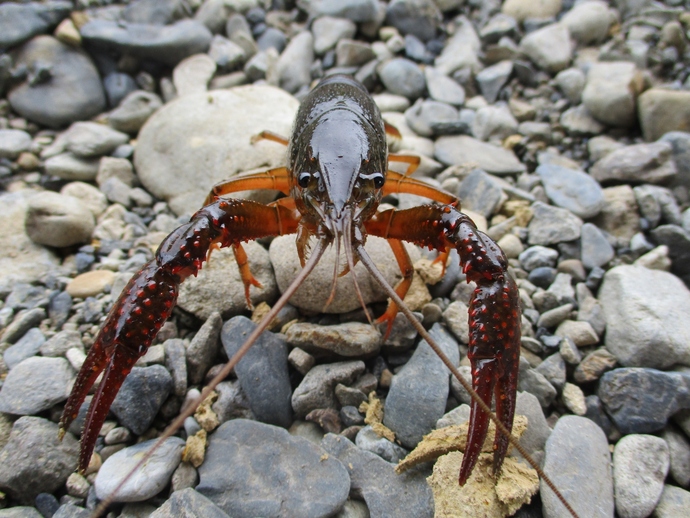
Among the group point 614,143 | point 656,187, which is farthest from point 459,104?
point 656,187

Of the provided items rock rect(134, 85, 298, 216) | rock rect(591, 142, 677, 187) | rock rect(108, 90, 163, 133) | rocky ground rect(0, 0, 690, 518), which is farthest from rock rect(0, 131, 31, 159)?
rock rect(591, 142, 677, 187)

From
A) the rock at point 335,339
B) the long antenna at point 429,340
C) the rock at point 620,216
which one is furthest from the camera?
the rock at point 620,216

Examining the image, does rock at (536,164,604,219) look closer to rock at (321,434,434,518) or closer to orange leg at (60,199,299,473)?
rock at (321,434,434,518)

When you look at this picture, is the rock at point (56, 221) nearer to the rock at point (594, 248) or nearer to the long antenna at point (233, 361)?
the long antenna at point (233, 361)

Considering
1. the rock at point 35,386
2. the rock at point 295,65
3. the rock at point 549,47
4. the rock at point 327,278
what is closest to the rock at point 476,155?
the rock at point 327,278

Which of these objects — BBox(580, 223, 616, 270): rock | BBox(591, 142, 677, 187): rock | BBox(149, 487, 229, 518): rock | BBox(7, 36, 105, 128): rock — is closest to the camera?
BBox(149, 487, 229, 518): rock

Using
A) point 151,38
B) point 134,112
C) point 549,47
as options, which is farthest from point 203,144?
point 549,47

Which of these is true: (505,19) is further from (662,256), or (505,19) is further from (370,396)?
(370,396)
